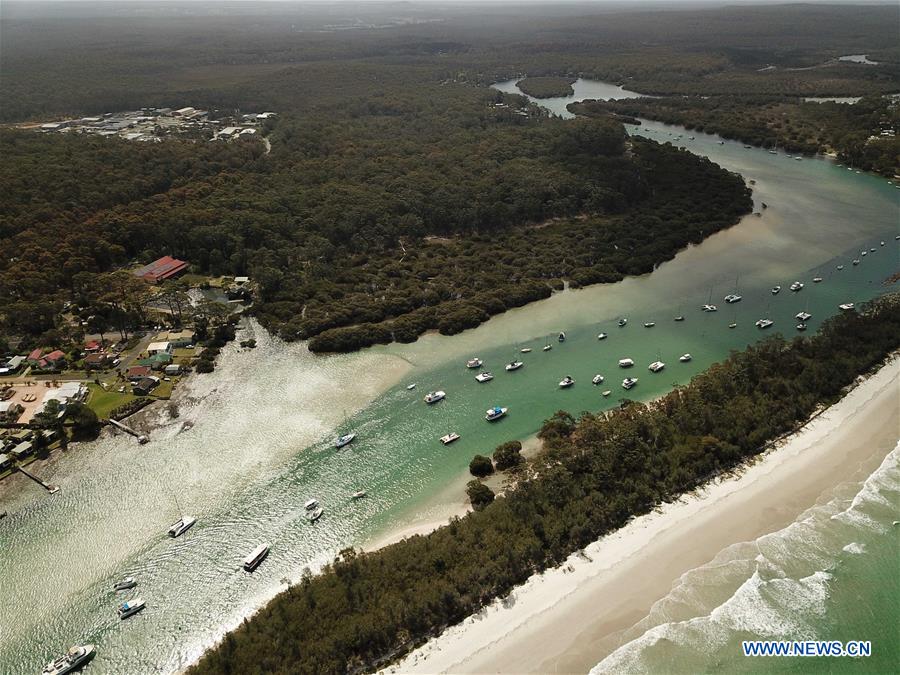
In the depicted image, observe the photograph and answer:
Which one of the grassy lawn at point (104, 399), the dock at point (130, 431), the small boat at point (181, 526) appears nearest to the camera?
the small boat at point (181, 526)

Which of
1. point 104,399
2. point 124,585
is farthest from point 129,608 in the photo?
point 104,399

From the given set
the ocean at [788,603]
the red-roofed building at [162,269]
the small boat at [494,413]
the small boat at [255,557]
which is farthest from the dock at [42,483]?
the ocean at [788,603]

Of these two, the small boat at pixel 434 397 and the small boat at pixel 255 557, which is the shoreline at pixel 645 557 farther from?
the small boat at pixel 434 397

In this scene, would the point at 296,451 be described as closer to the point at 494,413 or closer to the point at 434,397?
the point at 434,397

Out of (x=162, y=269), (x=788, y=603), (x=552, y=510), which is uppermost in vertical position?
(x=162, y=269)

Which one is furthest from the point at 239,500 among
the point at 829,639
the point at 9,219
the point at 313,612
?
the point at 9,219
